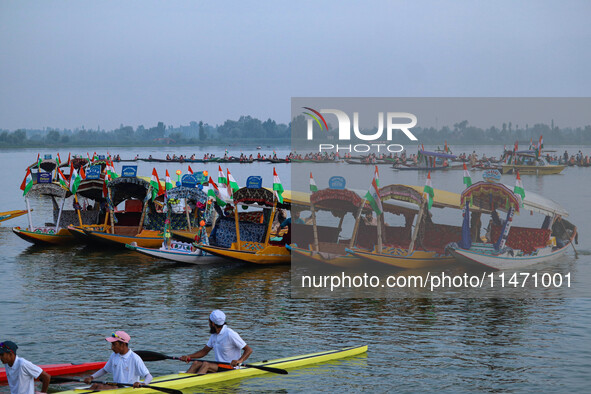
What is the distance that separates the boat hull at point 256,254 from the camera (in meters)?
32.5

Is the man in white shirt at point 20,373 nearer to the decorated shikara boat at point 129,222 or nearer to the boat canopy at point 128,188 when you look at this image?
the decorated shikara boat at point 129,222

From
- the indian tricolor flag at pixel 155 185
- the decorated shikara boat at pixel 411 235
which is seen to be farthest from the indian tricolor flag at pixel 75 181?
the decorated shikara boat at pixel 411 235

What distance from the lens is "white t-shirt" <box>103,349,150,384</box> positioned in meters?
14.3

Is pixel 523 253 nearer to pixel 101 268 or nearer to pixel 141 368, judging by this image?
pixel 101 268

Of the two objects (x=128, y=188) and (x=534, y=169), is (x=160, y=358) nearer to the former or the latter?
(x=128, y=188)

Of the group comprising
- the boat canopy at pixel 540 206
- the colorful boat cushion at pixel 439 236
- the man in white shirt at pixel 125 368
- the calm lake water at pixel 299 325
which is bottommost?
the calm lake water at pixel 299 325

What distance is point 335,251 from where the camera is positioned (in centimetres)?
3262

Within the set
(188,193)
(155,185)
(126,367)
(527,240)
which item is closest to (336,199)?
(188,193)

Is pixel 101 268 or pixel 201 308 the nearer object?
pixel 201 308

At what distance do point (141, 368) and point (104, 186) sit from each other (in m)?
24.8

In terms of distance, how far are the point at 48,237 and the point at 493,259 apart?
75.2 feet

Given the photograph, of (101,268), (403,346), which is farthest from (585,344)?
(101,268)

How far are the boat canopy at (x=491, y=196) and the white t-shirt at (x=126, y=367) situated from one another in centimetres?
1924

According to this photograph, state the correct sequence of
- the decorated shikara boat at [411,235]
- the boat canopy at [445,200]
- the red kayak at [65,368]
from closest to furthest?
the red kayak at [65,368], the decorated shikara boat at [411,235], the boat canopy at [445,200]
